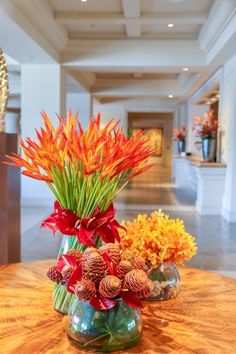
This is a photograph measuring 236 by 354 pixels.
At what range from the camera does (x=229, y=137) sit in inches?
280

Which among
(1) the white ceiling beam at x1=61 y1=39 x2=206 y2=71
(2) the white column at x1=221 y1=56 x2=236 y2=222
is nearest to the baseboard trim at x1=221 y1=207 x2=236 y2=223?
(2) the white column at x1=221 y1=56 x2=236 y2=222

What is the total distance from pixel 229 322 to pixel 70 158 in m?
0.72

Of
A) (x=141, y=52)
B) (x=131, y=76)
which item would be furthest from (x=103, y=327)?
(x=131, y=76)

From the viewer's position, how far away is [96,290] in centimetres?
98

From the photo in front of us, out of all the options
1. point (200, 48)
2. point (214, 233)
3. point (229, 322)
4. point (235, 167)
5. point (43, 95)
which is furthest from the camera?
point (43, 95)

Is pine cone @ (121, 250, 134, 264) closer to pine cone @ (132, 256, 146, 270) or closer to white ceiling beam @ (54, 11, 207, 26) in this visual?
pine cone @ (132, 256, 146, 270)

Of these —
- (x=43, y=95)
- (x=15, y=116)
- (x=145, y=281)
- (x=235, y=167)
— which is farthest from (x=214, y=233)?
(x=15, y=116)

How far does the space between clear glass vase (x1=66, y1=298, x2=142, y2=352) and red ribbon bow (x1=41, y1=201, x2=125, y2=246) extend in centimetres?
20

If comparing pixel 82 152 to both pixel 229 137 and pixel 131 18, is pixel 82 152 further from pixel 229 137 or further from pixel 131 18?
pixel 229 137

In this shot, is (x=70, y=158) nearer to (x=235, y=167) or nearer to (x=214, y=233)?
(x=214, y=233)

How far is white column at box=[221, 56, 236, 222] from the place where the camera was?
6816 mm

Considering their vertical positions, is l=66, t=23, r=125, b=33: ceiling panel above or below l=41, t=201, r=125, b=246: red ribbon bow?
above

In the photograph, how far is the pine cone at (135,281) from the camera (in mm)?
983

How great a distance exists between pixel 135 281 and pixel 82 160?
36 cm
